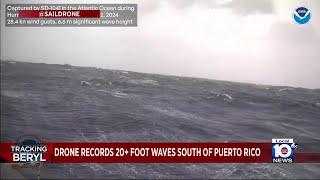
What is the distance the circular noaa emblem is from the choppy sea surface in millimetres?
1321

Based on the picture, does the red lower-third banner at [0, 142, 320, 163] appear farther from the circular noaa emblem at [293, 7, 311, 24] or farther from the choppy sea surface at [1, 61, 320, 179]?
the circular noaa emblem at [293, 7, 311, 24]

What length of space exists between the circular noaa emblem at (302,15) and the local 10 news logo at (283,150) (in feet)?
7.05

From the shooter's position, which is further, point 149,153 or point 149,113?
point 149,113

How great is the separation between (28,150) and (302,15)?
5350 mm

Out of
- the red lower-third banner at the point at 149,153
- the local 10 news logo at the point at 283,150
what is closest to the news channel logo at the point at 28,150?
the red lower-third banner at the point at 149,153

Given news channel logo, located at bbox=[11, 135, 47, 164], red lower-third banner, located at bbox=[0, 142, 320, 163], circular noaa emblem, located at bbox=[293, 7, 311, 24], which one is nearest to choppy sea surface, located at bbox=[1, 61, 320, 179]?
news channel logo, located at bbox=[11, 135, 47, 164]

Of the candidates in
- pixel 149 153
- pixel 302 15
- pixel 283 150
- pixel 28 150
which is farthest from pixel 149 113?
pixel 302 15

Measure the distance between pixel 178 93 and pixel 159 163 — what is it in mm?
1940

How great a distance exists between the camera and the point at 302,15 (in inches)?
238

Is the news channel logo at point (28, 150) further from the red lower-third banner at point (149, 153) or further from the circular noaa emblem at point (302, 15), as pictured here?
the circular noaa emblem at point (302, 15)

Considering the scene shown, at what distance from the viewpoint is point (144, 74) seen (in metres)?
6.94

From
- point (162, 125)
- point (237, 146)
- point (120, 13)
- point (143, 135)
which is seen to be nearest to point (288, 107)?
point (237, 146)

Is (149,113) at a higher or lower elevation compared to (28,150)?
higher

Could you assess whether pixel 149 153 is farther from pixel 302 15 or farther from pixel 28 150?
pixel 302 15
